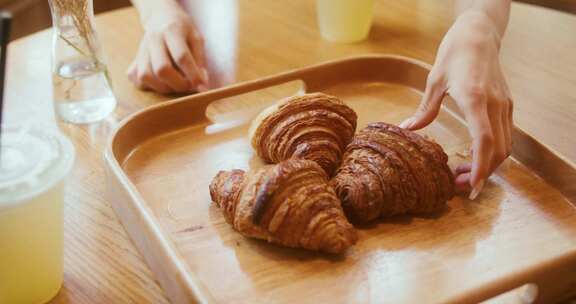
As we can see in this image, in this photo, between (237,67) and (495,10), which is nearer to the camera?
(495,10)

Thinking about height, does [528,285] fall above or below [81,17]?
below

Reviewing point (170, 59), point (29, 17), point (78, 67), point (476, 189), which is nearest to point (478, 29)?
point (476, 189)

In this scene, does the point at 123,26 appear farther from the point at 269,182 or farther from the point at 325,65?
the point at 269,182

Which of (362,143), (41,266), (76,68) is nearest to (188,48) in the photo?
(76,68)

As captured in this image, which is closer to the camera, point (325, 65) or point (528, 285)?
point (528, 285)

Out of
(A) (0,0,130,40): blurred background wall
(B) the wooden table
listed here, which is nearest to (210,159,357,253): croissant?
(B) the wooden table

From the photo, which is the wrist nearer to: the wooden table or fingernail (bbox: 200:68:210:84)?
the wooden table

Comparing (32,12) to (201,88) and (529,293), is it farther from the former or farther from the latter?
(529,293)

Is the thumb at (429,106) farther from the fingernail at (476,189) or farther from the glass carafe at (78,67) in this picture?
the glass carafe at (78,67)
